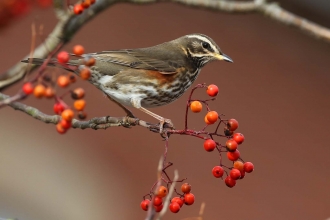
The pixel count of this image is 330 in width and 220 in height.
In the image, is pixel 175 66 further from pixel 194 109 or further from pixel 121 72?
pixel 194 109

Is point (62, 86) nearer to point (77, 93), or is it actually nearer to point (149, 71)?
point (77, 93)

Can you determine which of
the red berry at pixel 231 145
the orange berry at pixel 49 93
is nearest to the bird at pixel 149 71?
the red berry at pixel 231 145

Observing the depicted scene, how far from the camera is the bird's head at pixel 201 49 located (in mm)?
2625

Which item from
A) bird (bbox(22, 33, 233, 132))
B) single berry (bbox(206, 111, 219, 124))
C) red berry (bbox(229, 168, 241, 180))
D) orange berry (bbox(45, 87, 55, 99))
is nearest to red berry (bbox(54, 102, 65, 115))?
orange berry (bbox(45, 87, 55, 99))

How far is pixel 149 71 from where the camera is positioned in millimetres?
2512

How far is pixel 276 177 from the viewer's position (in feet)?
14.8

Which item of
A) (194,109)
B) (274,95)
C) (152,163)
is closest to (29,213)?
(152,163)

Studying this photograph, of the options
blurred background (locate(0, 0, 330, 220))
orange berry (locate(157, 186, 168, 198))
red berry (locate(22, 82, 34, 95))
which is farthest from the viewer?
blurred background (locate(0, 0, 330, 220))

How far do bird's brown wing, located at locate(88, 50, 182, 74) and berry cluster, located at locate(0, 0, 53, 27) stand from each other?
1.70 ft

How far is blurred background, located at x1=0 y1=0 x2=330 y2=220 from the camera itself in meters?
4.47

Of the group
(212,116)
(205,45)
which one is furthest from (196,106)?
(205,45)

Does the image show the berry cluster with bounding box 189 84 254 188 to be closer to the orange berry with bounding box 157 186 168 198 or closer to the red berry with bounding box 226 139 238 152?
the red berry with bounding box 226 139 238 152

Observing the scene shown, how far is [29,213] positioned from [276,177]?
216cm

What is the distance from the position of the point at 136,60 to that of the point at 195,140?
7.16ft
